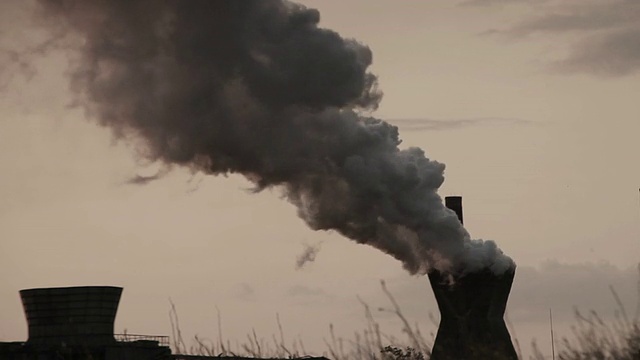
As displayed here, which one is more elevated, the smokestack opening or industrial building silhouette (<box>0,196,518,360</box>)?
the smokestack opening

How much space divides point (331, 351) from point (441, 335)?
6144 centimetres

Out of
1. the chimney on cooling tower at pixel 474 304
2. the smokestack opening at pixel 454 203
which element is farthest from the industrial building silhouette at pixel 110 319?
the smokestack opening at pixel 454 203

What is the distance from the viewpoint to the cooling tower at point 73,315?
238 ft

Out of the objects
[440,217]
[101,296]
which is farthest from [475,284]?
[101,296]

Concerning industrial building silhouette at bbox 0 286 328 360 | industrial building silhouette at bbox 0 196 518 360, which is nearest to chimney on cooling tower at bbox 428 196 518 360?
industrial building silhouette at bbox 0 196 518 360

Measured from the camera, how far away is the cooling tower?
7250 cm

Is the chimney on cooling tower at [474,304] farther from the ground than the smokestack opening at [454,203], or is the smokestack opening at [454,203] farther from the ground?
the smokestack opening at [454,203]

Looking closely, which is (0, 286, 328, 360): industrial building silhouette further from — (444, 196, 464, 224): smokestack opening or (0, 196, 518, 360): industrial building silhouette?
(444, 196, 464, 224): smokestack opening

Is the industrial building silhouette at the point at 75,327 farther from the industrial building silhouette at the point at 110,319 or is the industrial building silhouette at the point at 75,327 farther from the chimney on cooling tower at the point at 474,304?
the chimney on cooling tower at the point at 474,304

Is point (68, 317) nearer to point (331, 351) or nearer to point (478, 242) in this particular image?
point (478, 242)

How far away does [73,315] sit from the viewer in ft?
237

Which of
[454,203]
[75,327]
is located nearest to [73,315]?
[75,327]

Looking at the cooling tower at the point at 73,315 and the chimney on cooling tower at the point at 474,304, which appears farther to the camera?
the cooling tower at the point at 73,315

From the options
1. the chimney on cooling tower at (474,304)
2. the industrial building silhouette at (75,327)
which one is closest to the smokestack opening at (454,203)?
the chimney on cooling tower at (474,304)
